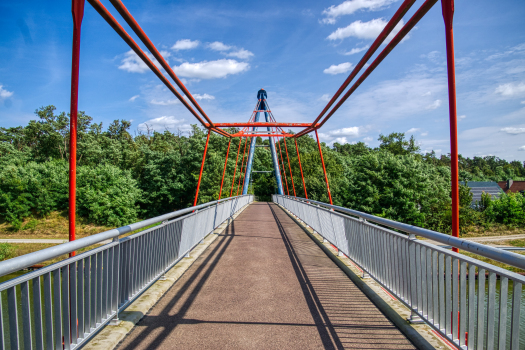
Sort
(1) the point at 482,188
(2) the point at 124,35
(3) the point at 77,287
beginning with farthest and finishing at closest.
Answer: (1) the point at 482,188 < (2) the point at 124,35 < (3) the point at 77,287

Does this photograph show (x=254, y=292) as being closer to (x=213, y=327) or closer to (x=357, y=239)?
(x=213, y=327)

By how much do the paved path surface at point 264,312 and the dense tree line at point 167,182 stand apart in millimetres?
17412

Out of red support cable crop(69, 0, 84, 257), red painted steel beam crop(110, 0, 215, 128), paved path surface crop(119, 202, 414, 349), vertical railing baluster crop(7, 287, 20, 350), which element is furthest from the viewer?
red painted steel beam crop(110, 0, 215, 128)

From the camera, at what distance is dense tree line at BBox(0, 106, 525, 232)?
3105 centimetres

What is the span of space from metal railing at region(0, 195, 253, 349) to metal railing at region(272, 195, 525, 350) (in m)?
2.51

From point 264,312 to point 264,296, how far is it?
469 mm

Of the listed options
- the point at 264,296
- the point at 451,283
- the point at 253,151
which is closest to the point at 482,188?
the point at 253,151

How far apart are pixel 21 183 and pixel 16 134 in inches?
967

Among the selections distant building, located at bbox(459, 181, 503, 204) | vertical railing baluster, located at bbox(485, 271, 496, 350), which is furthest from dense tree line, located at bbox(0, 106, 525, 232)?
vertical railing baluster, located at bbox(485, 271, 496, 350)

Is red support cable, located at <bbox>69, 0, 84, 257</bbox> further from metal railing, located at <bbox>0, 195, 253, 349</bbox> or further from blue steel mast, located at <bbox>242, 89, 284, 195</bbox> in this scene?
blue steel mast, located at <bbox>242, 89, 284, 195</bbox>

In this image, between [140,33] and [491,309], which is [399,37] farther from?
[491,309]

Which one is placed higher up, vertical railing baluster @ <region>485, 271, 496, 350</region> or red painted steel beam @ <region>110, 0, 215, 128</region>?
red painted steel beam @ <region>110, 0, 215, 128</region>

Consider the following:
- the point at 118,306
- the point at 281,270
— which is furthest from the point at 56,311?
the point at 281,270

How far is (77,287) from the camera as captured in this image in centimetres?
234
